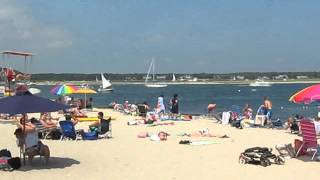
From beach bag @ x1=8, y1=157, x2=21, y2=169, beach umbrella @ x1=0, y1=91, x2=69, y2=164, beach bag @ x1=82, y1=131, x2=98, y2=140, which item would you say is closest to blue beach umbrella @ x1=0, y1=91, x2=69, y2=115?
beach umbrella @ x1=0, y1=91, x2=69, y2=164

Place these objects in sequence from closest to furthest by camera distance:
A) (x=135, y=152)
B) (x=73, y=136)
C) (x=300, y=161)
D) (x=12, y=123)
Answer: (x=300, y=161)
(x=135, y=152)
(x=73, y=136)
(x=12, y=123)

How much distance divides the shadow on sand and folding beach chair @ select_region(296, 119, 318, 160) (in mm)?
5745

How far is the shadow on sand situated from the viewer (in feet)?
40.8

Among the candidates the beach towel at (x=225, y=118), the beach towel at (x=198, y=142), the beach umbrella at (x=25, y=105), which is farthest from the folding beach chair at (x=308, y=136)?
the beach towel at (x=225, y=118)

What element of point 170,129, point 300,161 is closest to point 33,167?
point 300,161

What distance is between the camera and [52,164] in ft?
42.3

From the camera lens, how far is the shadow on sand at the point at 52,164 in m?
12.4

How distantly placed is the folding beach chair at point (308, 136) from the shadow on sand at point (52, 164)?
18.8 ft

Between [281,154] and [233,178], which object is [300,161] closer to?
[281,154]

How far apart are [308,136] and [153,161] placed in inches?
159

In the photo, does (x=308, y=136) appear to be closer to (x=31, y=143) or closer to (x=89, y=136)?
(x=31, y=143)

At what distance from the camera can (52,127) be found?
60.4 ft

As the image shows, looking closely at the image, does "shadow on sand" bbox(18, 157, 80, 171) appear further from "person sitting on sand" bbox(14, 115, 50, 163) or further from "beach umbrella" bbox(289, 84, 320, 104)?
"beach umbrella" bbox(289, 84, 320, 104)

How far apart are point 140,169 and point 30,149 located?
2628 millimetres
